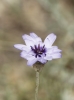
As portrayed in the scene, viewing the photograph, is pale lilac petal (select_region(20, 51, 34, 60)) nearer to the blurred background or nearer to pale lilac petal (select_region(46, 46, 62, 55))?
pale lilac petal (select_region(46, 46, 62, 55))

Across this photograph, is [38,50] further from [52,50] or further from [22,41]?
[22,41]

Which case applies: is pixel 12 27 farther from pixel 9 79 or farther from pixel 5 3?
pixel 9 79

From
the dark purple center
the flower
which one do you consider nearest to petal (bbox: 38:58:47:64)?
the flower

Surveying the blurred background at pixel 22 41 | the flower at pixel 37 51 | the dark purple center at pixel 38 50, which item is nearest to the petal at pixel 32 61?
the flower at pixel 37 51

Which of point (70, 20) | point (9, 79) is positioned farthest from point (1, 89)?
point (70, 20)

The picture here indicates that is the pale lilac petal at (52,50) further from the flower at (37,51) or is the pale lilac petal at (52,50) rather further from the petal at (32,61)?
the petal at (32,61)
